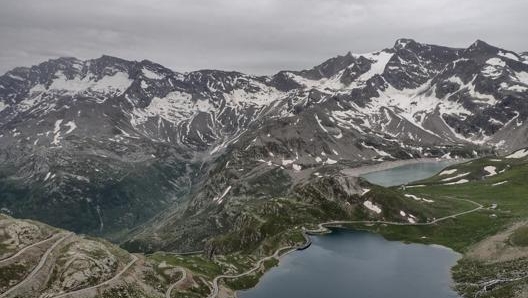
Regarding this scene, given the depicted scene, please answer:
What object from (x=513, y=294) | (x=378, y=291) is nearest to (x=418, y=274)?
(x=378, y=291)

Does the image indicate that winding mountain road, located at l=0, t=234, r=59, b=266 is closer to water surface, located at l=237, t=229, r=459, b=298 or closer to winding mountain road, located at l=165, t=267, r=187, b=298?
winding mountain road, located at l=165, t=267, r=187, b=298

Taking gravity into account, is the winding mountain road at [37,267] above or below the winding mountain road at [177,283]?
above

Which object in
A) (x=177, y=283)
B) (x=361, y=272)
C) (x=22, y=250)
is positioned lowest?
(x=361, y=272)

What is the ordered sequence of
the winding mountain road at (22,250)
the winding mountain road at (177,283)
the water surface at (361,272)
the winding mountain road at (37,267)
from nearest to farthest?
the winding mountain road at (37,267) → the winding mountain road at (22,250) → the winding mountain road at (177,283) → the water surface at (361,272)

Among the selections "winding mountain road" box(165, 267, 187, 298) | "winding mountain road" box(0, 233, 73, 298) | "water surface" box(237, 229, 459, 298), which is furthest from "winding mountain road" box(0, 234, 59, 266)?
"water surface" box(237, 229, 459, 298)

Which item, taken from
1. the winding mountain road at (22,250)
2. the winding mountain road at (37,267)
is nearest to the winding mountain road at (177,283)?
the winding mountain road at (37,267)

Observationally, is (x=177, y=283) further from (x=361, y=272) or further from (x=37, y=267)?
(x=361, y=272)

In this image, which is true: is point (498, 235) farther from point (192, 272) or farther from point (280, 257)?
point (192, 272)

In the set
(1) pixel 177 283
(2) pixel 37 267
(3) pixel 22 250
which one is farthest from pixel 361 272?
(3) pixel 22 250

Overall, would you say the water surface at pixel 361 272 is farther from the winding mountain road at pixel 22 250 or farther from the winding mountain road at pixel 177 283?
the winding mountain road at pixel 22 250
